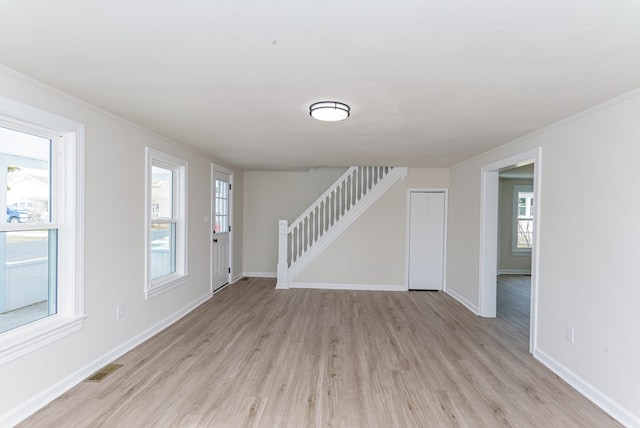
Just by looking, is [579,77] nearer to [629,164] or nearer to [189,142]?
[629,164]

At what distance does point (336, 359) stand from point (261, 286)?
11.1 feet

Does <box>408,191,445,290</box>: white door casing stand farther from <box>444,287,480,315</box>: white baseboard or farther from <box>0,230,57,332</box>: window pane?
<box>0,230,57,332</box>: window pane

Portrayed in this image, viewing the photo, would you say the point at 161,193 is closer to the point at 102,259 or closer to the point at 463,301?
the point at 102,259

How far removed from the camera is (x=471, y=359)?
129 inches

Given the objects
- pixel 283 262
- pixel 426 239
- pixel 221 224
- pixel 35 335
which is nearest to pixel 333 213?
pixel 283 262

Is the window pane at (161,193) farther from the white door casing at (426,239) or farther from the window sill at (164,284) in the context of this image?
the white door casing at (426,239)

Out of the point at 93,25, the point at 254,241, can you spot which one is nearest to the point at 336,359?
the point at 93,25

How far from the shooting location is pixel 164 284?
4.03 meters

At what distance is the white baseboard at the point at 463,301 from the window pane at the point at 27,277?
194 inches

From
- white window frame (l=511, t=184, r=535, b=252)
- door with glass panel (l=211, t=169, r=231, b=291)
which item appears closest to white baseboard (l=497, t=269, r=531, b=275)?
white window frame (l=511, t=184, r=535, b=252)

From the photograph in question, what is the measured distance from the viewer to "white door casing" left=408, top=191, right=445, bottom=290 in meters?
6.14

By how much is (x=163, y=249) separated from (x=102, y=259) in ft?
3.98

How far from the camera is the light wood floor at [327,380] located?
231cm

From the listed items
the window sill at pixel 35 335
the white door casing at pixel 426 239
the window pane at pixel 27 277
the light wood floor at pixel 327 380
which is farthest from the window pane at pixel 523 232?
the window pane at pixel 27 277
